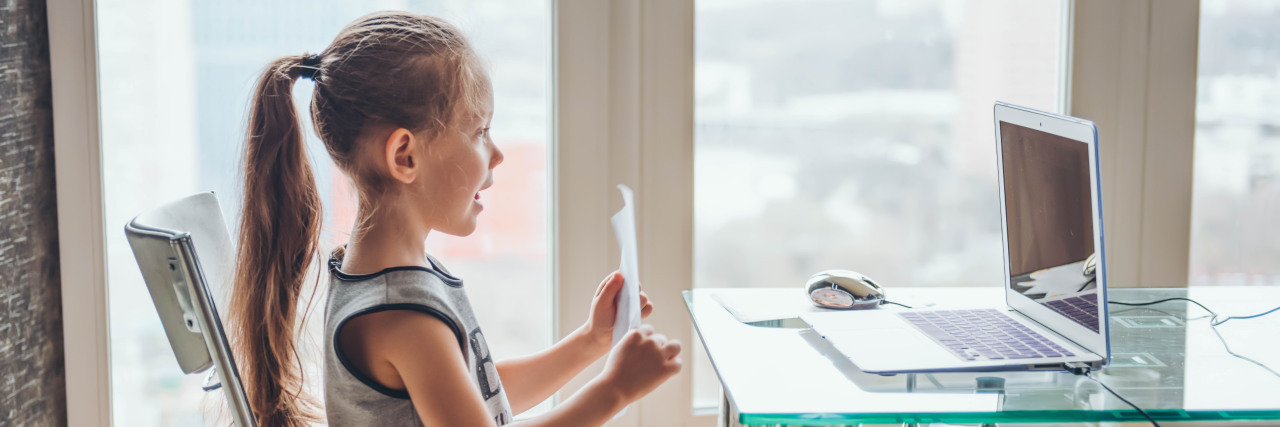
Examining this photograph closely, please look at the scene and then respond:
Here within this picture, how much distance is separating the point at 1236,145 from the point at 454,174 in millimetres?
1630

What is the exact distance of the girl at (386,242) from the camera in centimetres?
92

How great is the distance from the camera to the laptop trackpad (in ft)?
3.29

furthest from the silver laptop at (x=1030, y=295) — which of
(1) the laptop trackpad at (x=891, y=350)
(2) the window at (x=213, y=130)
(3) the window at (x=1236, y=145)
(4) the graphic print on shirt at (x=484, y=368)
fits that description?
(3) the window at (x=1236, y=145)

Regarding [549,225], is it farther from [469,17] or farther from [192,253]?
[192,253]

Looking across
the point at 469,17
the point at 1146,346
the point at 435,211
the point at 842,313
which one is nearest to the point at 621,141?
the point at 469,17

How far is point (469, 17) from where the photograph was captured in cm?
171

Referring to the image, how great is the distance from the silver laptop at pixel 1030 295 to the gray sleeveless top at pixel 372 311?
440 mm

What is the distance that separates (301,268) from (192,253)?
24 cm

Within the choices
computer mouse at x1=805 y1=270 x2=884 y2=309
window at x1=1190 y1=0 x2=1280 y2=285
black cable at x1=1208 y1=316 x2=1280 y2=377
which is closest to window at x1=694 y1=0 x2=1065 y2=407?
window at x1=1190 y1=0 x2=1280 y2=285

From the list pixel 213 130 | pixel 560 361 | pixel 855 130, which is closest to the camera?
pixel 560 361

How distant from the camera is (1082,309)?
104 cm

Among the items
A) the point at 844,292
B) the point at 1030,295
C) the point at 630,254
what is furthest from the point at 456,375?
the point at 1030,295

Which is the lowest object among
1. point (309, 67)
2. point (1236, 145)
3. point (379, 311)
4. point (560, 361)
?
point (560, 361)

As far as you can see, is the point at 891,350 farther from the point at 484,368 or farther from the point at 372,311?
the point at 372,311
